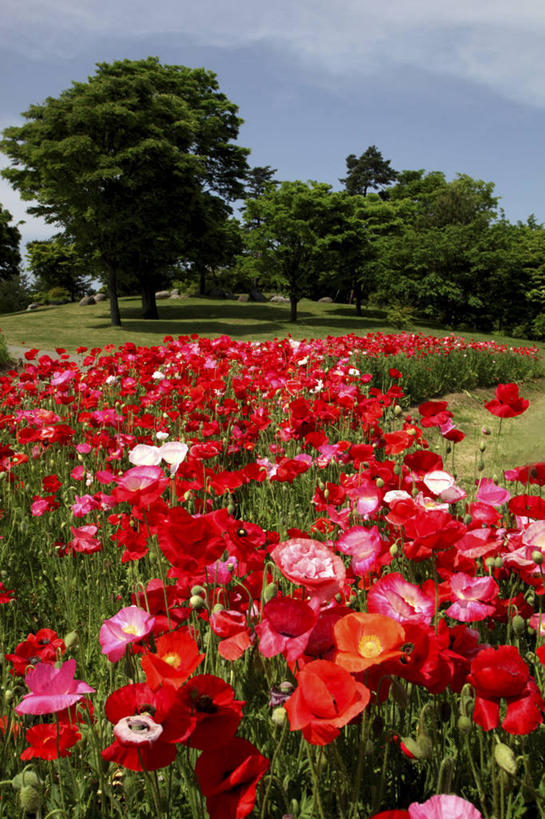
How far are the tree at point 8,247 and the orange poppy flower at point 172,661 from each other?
50.6 meters

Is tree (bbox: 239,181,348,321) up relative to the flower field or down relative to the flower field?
up

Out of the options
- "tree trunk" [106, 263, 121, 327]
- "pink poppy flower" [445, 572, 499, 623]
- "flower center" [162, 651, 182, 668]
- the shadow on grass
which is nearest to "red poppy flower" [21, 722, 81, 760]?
"flower center" [162, 651, 182, 668]

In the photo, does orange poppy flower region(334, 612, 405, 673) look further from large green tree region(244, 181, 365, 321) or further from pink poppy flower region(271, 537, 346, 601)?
large green tree region(244, 181, 365, 321)

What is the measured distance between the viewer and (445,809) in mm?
690

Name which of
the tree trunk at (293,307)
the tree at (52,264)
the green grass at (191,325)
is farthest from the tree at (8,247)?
the tree trunk at (293,307)

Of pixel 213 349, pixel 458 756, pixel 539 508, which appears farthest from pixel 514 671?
pixel 213 349

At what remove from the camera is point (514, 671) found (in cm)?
85

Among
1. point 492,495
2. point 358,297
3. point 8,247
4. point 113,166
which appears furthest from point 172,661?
point 8,247

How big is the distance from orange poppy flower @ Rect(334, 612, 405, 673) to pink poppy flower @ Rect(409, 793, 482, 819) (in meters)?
0.17

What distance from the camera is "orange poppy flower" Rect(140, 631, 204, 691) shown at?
32.1 inches

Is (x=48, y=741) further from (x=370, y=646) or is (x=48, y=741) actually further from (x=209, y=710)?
(x=370, y=646)

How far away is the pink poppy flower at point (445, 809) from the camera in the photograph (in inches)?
26.9

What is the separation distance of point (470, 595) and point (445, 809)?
58cm

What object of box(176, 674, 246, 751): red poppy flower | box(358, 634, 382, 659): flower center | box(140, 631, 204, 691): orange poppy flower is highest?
box(358, 634, 382, 659): flower center
